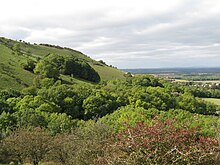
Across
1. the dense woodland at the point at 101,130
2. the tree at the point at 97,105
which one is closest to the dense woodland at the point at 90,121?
the dense woodland at the point at 101,130

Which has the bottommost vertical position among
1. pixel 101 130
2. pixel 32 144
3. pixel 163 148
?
pixel 32 144

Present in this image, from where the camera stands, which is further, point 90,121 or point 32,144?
point 90,121

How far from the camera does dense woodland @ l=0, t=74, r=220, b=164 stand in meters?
10.3

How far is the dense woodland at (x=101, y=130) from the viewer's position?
1030 cm

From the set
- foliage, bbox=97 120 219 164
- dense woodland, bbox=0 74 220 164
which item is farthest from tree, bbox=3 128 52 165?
foliage, bbox=97 120 219 164

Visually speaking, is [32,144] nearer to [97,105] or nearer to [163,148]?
[163,148]

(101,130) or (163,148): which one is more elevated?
(163,148)

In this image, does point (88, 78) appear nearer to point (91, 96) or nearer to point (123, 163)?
point (91, 96)

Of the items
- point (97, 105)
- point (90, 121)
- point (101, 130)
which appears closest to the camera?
point (101, 130)

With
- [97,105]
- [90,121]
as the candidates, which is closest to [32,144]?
[90,121]

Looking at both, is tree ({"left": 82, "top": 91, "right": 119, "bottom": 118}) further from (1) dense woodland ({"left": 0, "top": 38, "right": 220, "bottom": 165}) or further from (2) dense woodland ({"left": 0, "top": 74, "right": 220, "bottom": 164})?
(1) dense woodland ({"left": 0, "top": 38, "right": 220, "bottom": 165})

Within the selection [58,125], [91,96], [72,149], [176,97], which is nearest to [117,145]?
[72,149]

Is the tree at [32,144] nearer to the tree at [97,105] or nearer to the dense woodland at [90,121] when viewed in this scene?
the dense woodland at [90,121]

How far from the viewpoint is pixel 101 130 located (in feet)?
86.8
